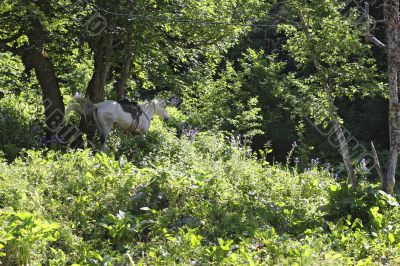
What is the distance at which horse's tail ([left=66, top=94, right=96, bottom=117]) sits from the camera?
10.7m

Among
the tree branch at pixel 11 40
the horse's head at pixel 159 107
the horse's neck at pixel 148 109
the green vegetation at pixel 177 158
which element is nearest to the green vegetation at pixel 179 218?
the green vegetation at pixel 177 158

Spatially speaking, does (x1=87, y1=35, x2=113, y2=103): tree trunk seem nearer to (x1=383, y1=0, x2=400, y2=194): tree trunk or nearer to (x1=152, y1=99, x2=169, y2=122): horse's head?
(x1=152, y1=99, x2=169, y2=122): horse's head

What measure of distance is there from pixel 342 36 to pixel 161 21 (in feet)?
11.9

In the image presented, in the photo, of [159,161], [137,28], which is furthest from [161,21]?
[159,161]

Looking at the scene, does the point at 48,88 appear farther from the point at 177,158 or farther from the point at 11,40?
the point at 177,158

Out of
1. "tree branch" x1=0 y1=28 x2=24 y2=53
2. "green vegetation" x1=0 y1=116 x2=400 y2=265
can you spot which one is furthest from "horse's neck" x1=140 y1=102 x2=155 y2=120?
"green vegetation" x1=0 y1=116 x2=400 y2=265

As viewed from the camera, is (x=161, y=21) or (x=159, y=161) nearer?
(x=159, y=161)

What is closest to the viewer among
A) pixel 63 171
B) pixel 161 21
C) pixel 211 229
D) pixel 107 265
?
pixel 107 265

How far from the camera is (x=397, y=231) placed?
7.11 meters

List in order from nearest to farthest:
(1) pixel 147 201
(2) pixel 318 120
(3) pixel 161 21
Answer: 1. (1) pixel 147 201
2. (2) pixel 318 120
3. (3) pixel 161 21

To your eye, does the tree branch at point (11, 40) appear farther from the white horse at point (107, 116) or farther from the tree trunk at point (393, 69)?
the tree trunk at point (393, 69)

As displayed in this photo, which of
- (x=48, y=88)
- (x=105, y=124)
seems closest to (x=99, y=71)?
(x=48, y=88)

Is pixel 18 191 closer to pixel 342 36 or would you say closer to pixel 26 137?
pixel 26 137

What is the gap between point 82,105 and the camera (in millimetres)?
10773
